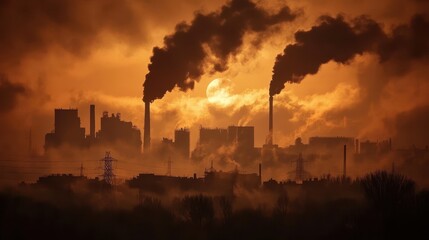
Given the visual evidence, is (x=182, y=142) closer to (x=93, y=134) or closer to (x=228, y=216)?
(x=93, y=134)

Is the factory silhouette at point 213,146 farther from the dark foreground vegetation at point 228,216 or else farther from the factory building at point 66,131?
the dark foreground vegetation at point 228,216

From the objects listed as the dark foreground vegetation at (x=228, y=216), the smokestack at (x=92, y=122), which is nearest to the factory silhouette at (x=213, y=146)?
the smokestack at (x=92, y=122)

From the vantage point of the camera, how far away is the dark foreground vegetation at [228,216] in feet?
215

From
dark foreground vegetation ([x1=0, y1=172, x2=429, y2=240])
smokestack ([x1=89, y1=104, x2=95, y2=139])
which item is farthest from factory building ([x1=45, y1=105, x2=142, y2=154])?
dark foreground vegetation ([x1=0, y1=172, x2=429, y2=240])

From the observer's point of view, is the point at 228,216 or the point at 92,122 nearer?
the point at 228,216

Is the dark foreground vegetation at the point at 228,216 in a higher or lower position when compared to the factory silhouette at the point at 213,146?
lower

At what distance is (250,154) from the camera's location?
149125 mm

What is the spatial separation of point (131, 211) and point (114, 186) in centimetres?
1838

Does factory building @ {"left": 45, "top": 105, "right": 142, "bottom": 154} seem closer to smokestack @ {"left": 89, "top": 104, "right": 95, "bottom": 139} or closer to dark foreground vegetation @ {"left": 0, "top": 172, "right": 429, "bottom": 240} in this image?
smokestack @ {"left": 89, "top": 104, "right": 95, "bottom": 139}

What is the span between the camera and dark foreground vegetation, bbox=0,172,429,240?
65562mm

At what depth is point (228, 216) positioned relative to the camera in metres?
75.9

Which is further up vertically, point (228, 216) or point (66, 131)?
point (66, 131)

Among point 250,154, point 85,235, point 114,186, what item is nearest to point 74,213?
point 85,235

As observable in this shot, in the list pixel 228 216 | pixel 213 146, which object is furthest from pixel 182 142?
pixel 228 216
